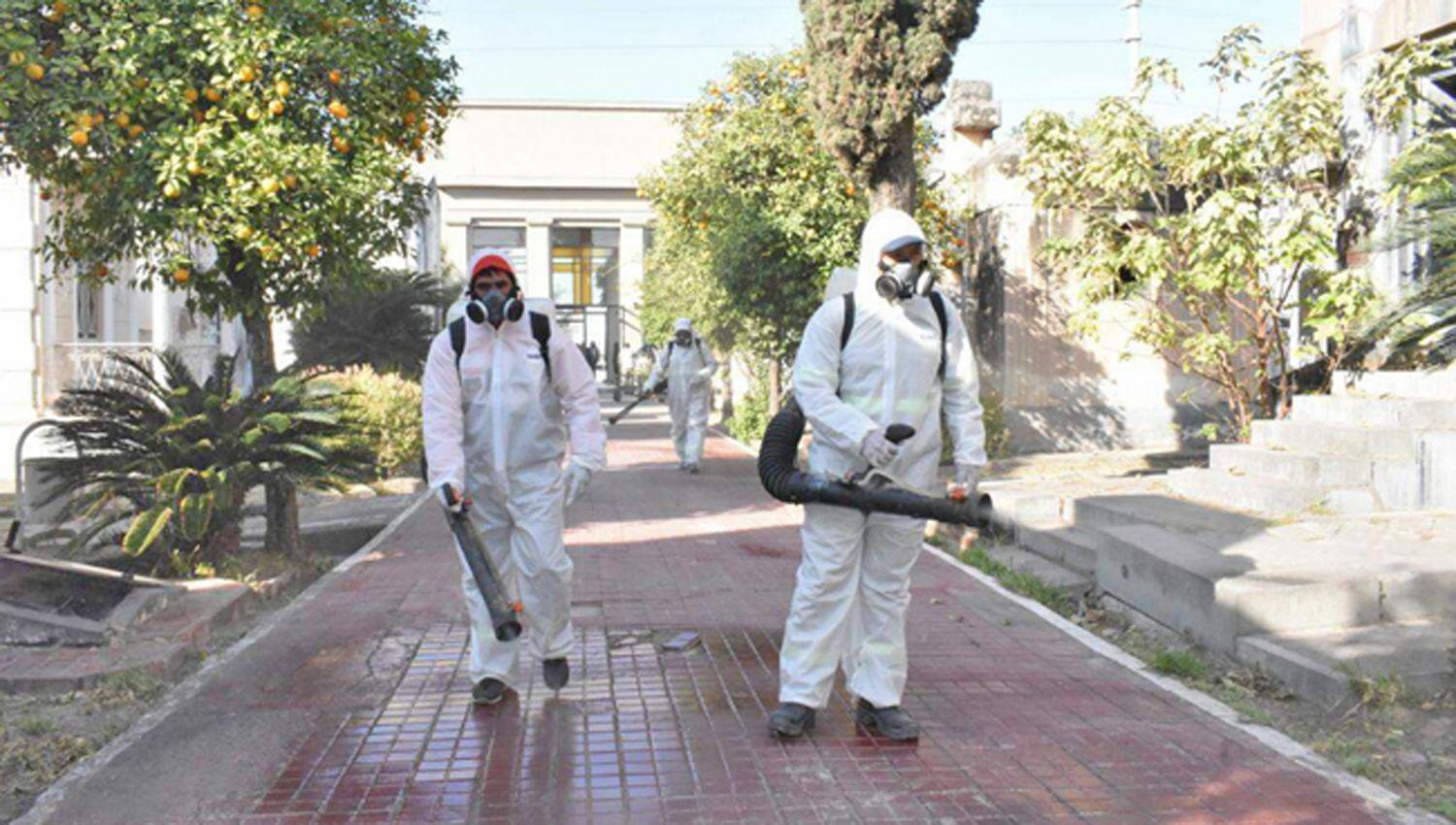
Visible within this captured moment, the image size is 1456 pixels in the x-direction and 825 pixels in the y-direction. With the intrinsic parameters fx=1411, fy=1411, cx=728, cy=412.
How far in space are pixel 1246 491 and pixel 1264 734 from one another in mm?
4466

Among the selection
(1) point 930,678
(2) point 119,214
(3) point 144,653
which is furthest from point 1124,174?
(3) point 144,653

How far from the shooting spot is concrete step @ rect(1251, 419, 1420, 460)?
9211mm

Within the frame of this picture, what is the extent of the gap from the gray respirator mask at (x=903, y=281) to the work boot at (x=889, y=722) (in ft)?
5.16

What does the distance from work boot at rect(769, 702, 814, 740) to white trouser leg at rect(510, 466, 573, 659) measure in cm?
111

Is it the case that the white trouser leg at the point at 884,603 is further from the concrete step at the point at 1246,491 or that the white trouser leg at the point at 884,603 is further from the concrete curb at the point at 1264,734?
the concrete step at the point at 1246,491

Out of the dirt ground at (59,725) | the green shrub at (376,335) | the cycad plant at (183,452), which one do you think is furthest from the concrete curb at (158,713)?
the green shrub at (376,335)

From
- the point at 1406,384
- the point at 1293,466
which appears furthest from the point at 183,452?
the point at 1406,384

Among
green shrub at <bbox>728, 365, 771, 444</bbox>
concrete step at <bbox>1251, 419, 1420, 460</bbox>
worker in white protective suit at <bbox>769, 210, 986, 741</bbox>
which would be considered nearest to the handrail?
worker in white protective suit at <bbox>769, 210, 986, 741</bbox>

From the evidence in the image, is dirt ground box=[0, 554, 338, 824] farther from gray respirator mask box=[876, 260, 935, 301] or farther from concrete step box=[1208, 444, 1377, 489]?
concrete step box=[1208, 444, 1377, 489]

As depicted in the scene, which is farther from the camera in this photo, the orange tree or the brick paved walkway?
the orange tree

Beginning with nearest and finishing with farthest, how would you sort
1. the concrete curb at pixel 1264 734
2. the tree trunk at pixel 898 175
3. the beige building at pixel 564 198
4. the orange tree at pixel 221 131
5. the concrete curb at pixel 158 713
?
the concrete curb at pixel 1264 734 < the concrete curb at pixel 158 713 < the orange tree at pixel 221 131 < the tree trunk at pixel 898 175 < the beige building at pixel 564 198

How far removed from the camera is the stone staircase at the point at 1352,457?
898cm

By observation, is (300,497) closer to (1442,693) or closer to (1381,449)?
(1381,449)

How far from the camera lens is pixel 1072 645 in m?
7.07
